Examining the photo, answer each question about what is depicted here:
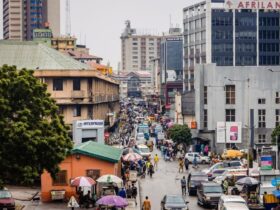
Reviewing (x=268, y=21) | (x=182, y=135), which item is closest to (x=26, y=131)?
(x=182, y=135)

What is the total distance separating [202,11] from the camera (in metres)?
168

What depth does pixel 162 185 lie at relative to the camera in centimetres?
5838

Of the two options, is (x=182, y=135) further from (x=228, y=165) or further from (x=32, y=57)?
(x=228, y=165)

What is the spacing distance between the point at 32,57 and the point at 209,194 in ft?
132

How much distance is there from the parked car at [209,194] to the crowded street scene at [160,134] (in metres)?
0.07

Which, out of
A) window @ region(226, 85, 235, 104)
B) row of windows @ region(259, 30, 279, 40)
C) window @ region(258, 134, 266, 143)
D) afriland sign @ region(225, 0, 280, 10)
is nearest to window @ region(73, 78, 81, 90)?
window @ region(226, 85, 235, 104)

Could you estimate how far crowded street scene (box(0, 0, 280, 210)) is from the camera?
128 ft

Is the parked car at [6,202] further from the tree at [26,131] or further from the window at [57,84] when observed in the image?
the window at [57,84]

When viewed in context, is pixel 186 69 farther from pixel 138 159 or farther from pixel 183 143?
pixel 138 159

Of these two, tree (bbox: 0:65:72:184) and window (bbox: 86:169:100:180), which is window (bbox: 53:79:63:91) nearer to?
window (bbox: 86:169:100:180)

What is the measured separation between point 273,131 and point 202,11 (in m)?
92.9

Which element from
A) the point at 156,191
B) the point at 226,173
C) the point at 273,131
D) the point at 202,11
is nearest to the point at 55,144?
the point at 156,191

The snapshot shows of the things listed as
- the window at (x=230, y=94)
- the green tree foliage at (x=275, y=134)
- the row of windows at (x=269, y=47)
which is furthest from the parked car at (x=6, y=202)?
the row of windows at (x=269, y=47)

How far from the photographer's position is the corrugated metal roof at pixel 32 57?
265 feet
